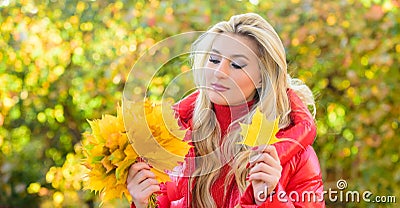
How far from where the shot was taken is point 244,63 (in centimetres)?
133

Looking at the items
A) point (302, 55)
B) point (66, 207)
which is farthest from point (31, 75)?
point (302, 55)

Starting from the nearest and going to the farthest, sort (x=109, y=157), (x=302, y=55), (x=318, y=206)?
1. (x=109, y=157)
2. (x=318, y=206)
3. (x=302, y=55)

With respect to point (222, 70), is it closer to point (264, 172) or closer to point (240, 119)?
point (240, 119)

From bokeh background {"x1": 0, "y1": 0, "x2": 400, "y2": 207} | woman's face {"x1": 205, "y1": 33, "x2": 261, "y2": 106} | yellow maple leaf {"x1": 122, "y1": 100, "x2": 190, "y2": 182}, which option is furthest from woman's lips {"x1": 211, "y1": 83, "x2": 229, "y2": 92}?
bokeh background {"x1": 0, "y1": 0, "x2": 400, "y2": 207}

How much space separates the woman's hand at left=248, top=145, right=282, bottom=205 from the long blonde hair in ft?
0.28

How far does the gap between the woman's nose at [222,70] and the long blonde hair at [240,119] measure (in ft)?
0.13

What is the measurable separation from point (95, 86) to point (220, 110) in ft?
5.11

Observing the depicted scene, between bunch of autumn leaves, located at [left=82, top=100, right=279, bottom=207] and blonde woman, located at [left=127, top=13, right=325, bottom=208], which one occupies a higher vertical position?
bunch of autumn leaves, located at [left=82, top=100, right=279, bottom=207]

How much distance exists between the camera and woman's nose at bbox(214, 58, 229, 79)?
4.34ft

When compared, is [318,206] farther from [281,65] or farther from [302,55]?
[302,55]

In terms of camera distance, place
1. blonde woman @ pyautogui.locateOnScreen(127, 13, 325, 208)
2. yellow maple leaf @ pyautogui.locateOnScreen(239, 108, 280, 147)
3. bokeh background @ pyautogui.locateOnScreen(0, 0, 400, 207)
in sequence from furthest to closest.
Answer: bokeh background @ pyautogui.locateOnScreen(0, 0, 400, 207) < blonde woman @ pyautogui.locateOnScreen(127, 13, 325, 208) < yellow maple leaf @ pyautogui.locateOnScreen(239, 108, 280, 147)

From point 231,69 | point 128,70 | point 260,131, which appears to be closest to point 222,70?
point 231,69

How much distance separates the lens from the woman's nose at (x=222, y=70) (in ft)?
4.34

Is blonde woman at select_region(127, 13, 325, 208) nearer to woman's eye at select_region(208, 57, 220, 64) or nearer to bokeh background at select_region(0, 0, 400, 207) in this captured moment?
woman's eye at select_region(208, 57, 220, 64)
